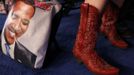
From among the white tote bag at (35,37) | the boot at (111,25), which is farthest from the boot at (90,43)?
the boot at (111,25)

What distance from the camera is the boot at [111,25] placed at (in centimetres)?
147

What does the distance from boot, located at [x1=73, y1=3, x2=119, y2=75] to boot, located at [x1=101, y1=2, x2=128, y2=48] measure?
27 centimetres

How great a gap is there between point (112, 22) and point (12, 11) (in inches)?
23.2

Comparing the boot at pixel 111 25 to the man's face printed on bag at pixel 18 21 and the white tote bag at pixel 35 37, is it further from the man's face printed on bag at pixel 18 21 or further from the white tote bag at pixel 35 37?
the man's face printed on bag at pixel 18 21

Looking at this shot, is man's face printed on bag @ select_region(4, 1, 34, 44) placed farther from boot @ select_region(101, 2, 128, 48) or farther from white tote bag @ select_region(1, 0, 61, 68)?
boot @ select_region(101, 2, 128, 48)

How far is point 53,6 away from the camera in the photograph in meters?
1.23

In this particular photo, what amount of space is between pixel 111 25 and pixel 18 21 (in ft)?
1.83

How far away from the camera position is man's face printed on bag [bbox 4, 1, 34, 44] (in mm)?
1247

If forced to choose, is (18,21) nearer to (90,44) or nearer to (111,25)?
(90,44)

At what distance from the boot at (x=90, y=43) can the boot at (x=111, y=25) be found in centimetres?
27

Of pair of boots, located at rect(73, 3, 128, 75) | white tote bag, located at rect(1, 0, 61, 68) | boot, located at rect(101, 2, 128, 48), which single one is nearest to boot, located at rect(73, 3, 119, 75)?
pair of boots, located at rect(73, 3, 128, 75)

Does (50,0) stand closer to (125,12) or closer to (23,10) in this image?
(23,10)

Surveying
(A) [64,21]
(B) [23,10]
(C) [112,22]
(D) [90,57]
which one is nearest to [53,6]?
(B) [23,10]

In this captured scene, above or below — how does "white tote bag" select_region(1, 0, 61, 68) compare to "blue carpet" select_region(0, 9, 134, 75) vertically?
above
